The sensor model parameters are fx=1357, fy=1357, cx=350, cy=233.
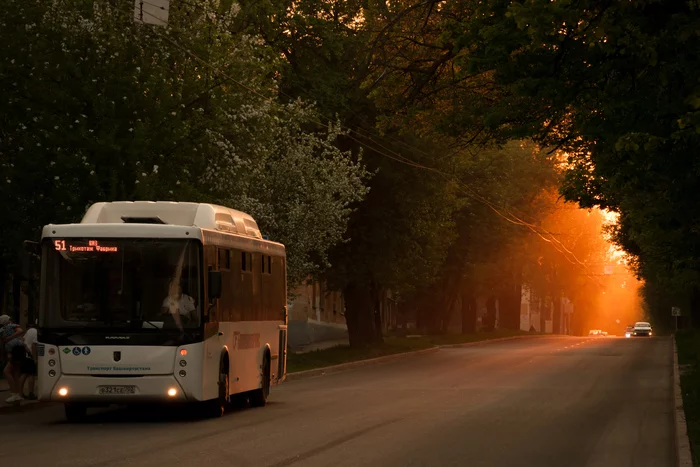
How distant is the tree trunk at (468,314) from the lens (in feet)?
268

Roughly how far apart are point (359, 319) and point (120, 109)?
23186mm

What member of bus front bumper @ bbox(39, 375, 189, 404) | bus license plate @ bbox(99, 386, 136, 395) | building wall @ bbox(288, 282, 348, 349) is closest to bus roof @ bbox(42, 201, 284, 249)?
bus front bumper @ bbox(39, 375, 189, 404)

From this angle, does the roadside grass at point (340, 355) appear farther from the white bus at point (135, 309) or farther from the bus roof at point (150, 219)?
the white bus at point (135, 309)

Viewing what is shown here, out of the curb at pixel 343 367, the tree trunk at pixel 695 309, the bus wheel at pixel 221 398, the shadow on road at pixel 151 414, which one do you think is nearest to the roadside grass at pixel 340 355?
the curb at pixel 343 367

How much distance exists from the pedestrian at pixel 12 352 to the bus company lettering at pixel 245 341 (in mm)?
3424

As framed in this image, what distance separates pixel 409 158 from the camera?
47.4 metres

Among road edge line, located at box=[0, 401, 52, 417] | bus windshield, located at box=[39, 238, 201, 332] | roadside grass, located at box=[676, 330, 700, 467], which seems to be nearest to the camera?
roadside grass, located at box=[676, 330, 700, 467]

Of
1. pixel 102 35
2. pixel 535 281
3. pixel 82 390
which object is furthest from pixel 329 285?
pixel 535 281

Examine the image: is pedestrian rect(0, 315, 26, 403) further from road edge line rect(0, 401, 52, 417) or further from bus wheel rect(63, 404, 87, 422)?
bus wheel rect(63, 404, 87, 422)

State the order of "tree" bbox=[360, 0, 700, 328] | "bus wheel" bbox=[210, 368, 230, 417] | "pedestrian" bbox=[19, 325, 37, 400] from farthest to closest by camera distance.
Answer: "pedestrian" bbox=[19, 325, 37, 400], "bus wheel" bbox=[210, 368, 230, 417], "tree" bbox=[360, 0, 700, 328]

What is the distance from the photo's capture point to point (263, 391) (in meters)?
24.0

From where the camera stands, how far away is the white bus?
19.3 metres

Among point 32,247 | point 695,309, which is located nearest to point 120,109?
point 32,247

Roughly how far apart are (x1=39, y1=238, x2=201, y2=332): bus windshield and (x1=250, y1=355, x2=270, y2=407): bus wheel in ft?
14.8
